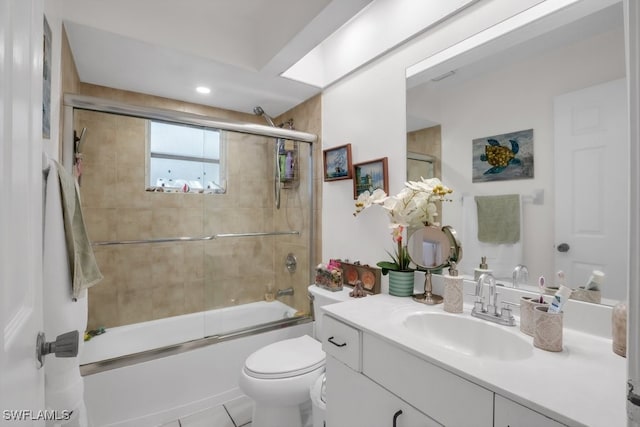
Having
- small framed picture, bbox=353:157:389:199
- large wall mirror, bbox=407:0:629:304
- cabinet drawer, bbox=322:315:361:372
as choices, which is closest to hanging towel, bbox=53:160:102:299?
cabinet drawer, bbox=322:315:361:372

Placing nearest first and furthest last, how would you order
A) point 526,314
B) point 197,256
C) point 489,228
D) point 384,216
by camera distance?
point 526,314
point 489,228
point 384,216
point 197,256

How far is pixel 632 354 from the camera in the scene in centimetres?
41

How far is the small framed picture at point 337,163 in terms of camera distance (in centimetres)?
206

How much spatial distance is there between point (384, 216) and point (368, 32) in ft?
3.75

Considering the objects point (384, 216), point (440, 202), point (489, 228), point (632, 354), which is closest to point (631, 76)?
point (632, 354)

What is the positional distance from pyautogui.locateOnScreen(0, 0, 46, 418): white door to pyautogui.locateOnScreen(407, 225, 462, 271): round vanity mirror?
4.55ft

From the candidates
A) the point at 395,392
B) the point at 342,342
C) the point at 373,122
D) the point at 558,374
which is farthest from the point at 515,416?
the point at 373,122

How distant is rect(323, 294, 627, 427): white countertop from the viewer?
2.09ft

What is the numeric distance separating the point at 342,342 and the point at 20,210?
1.04m

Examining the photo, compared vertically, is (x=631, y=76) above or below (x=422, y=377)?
above

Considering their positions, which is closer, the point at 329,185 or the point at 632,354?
the point at 632,354

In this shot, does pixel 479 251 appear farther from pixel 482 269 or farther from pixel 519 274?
pixel 519 274

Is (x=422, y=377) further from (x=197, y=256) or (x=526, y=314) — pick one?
(x=197, y=256)

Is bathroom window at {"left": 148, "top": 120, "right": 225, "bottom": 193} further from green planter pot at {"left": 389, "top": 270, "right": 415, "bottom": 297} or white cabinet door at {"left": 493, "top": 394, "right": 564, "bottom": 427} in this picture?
white cabinet door at {"left": 493, "top": 394, "right": 564, "bottom": 427}
